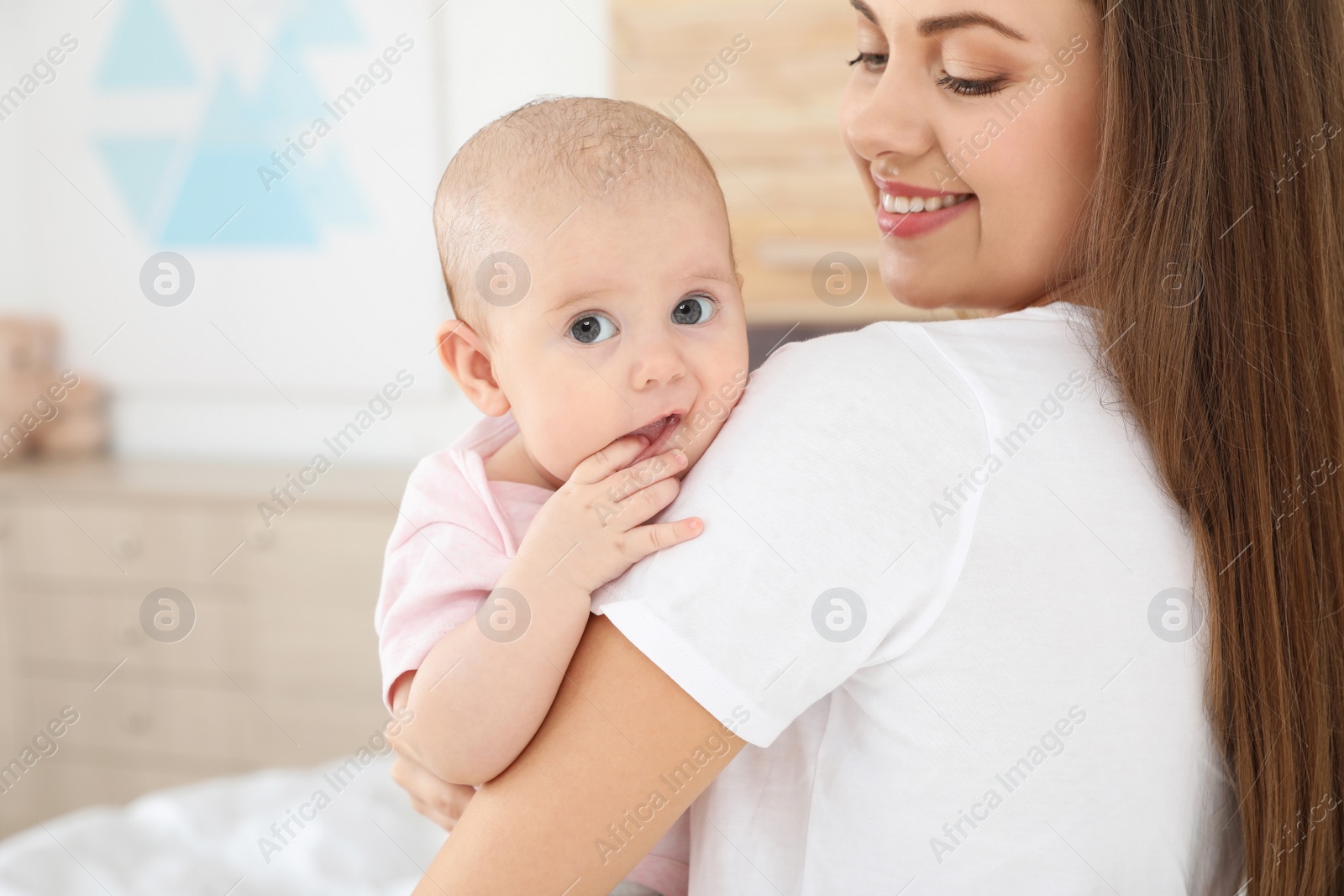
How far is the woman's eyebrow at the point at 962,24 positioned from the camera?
2.79 ft

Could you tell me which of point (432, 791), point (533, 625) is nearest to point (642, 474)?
point (533, 625)

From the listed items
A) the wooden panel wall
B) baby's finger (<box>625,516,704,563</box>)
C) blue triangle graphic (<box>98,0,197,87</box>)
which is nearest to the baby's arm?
baby's finger (<box>625,516,704,563</box>)

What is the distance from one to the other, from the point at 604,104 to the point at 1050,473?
467 millimetres

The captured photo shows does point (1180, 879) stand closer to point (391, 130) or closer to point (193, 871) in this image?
point (193, 871)

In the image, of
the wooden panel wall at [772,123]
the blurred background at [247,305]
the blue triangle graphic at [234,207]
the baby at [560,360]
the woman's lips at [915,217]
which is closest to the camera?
the baby at [560,360]

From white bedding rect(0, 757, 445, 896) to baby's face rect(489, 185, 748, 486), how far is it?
760mm

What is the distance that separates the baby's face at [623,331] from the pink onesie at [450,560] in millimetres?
77

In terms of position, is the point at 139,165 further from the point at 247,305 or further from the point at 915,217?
the point at 915,217

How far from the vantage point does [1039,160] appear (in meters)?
0.91

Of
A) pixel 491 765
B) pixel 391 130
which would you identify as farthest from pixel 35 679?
pixel 491 765

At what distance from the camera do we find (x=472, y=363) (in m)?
0.95

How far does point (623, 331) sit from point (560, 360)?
6 cm

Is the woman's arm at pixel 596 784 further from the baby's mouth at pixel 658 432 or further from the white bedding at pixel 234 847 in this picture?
the white bedding at pixel 234 847

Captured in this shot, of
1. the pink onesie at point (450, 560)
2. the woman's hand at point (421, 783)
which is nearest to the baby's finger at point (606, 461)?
the pink onesie at point (450, 560)
